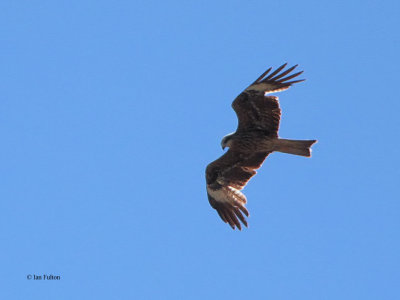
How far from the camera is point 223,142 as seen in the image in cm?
1490

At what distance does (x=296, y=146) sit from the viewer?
14.0 meters

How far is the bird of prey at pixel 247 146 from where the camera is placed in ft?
46.6

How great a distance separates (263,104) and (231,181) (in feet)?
6.51

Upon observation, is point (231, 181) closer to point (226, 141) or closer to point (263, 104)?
point (226, 141)

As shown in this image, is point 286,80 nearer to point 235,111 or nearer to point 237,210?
point 235,111

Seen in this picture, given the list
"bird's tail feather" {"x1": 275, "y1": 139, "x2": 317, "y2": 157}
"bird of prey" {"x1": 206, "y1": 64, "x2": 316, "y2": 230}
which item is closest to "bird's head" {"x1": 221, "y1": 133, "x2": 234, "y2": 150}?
"bird of prey" {"x1": 206, "y1": 64, "x2": 316, "y2": 230}

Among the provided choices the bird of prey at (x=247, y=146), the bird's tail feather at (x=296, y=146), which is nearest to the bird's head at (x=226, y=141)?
the bird of prey at (x=247, y=146)

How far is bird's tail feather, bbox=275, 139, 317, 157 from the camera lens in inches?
547

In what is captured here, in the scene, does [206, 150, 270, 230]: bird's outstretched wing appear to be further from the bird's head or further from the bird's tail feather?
the bird's tail feather

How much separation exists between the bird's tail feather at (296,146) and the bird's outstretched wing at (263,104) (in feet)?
0.94

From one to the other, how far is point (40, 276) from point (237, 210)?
13.5ft

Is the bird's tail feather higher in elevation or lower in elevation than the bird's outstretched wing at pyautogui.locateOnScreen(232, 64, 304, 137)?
lower

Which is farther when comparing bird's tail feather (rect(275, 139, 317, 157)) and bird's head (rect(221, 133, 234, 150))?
bird's head (rect(221, 133, 234, 150))

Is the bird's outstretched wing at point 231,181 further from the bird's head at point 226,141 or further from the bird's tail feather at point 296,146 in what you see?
the bird's tail feather at point 296,146
